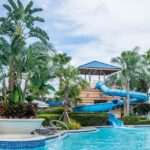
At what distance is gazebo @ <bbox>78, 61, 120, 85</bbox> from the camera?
Result: 44.2 meters

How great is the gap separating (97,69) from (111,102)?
5009 millimetres

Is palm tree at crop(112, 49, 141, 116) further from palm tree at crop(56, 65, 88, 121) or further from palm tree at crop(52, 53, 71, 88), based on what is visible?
palm tree at crop(56, 65, 88, 121)

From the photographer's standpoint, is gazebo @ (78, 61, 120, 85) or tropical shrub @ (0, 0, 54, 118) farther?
gazebo @ (78, 61, 120, 85)

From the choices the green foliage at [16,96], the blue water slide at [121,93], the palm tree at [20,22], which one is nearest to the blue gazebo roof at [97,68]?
the blue water slide at [121,93]

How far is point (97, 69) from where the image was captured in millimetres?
44344

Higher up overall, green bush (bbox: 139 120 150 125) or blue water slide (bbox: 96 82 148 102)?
blue water slide (bbox: 96 82 148 102)

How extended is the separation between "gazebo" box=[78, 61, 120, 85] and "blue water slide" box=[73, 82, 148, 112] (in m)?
2.16

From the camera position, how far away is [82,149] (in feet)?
53.9

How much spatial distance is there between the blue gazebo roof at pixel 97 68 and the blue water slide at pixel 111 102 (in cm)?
212

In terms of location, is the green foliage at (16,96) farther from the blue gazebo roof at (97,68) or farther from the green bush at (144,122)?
the blue gazebo roof at (97,68)

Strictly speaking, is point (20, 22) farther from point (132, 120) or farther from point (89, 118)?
point (132, 120)

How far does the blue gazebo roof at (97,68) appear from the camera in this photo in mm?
44116

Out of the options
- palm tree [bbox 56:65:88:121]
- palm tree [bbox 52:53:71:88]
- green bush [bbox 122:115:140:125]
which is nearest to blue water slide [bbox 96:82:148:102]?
green bush [bbox 122:115:140:125]

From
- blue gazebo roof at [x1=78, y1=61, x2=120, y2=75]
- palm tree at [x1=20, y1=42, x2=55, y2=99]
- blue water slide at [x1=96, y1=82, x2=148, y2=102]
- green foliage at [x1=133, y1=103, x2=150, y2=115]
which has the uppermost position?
blue gazebo roof at [x1=78, y1=61, x2=120, y2=75]
